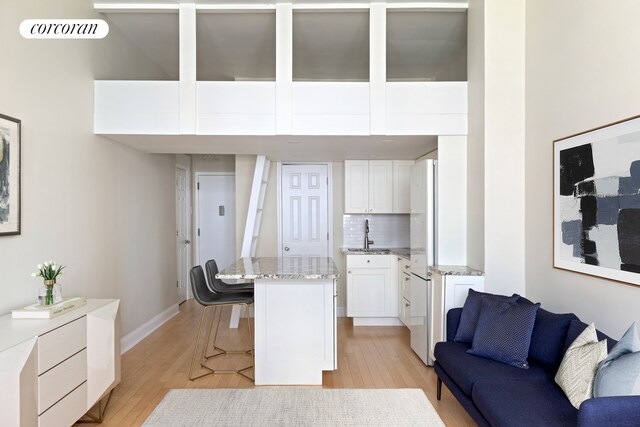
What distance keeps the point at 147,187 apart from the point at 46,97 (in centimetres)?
184

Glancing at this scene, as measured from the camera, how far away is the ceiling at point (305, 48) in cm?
364

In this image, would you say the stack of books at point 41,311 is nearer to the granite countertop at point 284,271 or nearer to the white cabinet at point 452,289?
the granite countertop at point 284,271

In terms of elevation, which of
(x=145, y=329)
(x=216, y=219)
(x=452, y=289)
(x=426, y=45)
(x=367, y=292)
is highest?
(x=426, y=45)

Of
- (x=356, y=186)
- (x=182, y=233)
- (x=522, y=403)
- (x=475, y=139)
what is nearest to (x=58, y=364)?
(x=522, y=403)

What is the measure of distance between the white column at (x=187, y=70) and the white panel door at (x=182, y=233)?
2513 mm

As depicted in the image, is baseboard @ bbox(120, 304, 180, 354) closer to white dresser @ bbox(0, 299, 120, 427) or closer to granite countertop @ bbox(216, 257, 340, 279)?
white dresser @ bbox(0, 299, 120, 427)

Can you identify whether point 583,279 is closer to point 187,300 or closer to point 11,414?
point 11,414

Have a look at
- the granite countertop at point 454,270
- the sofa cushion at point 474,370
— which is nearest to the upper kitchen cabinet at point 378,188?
the granite countertop at point 454,270

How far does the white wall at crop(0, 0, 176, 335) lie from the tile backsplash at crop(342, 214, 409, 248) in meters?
2.60

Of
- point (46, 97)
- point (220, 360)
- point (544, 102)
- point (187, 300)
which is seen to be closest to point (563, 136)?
point (544, 102)

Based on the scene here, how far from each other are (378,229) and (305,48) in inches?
104

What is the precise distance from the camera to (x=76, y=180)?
10.4ft

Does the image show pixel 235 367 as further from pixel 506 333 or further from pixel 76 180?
pixel 506 333

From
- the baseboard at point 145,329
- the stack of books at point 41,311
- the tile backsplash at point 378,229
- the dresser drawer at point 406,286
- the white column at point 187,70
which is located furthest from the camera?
the tile backsplash at point 378,229
